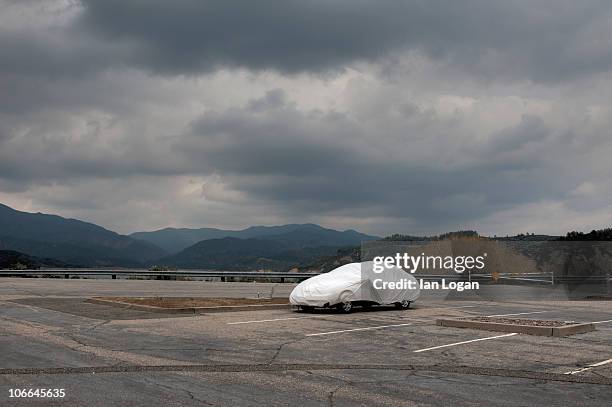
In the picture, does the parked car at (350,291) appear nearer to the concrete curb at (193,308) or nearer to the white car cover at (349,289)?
the white car cover at (349,289)

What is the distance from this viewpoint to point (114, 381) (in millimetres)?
8461

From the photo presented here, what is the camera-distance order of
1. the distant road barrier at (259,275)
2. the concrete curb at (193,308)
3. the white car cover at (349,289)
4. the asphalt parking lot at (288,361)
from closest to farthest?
the asphalt parking lot at (288,361), the concrete curb at (193,308), the white car cover at (349,289), the distant road barrier at (259,275)

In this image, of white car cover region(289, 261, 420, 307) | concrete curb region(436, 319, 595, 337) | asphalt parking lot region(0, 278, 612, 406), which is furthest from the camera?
white car cover region(289, 261, 420, 307)

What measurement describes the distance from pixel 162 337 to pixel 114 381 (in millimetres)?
4297

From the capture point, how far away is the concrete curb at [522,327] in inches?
543

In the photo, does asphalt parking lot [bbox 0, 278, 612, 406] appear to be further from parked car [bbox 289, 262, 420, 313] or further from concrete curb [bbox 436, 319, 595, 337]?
parked car [bbox 289, 262, 420, 313]

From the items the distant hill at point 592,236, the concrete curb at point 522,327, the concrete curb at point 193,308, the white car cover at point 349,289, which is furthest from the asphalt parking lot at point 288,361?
the distant hill at point 592,236

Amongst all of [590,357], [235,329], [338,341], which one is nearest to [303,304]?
[235,329]

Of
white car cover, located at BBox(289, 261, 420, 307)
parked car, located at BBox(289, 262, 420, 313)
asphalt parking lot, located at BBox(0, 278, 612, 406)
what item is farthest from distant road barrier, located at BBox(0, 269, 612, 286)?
asphalt parking lot, located at BBox(0, 278, 612, 406)

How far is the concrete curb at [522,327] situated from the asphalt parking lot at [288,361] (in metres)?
0.30

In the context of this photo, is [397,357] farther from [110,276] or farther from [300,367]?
[110,276]

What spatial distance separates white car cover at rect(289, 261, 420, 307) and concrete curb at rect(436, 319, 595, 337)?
3517 mm

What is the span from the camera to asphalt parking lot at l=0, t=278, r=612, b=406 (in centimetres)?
792

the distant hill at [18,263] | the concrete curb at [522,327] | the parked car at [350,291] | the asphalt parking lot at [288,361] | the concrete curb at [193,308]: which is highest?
the distant hill at [18,263]
